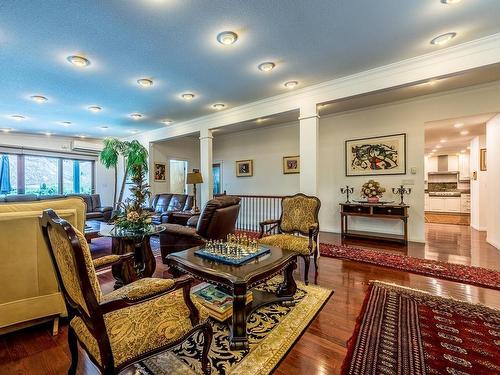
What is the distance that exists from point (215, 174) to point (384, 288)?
6383 millimetres

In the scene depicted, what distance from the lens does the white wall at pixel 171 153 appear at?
721 centimetres

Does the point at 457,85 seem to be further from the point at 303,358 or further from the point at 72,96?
the point at 72,96

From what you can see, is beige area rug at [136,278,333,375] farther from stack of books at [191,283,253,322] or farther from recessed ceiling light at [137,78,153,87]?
recessed ceiling light at [137,78,153,87]

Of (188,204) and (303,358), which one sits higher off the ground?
(188,204)

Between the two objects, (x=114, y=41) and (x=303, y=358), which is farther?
(x=114, y=41)

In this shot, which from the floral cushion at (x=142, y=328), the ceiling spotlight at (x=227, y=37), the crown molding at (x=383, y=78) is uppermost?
the ceiling spotlight at (x=227, y=37)

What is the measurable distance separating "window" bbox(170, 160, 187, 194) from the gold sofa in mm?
6283

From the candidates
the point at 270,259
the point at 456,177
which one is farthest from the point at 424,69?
the point at 456,177

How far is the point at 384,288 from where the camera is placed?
258cm

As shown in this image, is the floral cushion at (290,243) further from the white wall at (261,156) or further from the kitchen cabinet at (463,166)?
the kitchen cabinet at (463,166)

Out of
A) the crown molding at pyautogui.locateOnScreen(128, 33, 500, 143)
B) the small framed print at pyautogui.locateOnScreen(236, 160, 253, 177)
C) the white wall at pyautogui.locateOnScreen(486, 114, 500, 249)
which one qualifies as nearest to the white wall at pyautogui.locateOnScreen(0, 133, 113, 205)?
the small framed print at pyautogui.locateOnScreen(236, 160, 253, 177)

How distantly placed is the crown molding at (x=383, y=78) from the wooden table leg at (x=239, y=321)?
3.25m

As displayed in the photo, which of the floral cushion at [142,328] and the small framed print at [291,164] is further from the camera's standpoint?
the small framed print at [291,164]

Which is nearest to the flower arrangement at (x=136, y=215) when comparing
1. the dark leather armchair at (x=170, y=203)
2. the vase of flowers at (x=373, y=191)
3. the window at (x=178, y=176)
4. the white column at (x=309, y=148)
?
the white column at (x=309, y=148)
